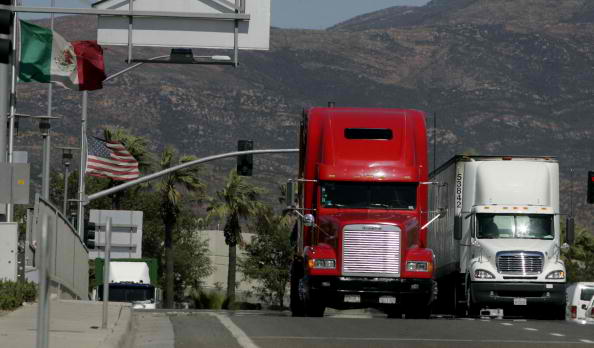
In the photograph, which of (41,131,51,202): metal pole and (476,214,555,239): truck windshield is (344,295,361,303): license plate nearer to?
(476,214,555,239): truck windshield

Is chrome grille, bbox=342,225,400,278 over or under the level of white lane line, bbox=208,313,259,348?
over

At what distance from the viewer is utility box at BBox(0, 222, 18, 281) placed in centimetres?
2767

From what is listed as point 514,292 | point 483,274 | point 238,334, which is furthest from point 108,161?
point 238,334

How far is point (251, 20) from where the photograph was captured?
26.2m

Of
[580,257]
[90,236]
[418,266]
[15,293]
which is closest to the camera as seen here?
[15,293]

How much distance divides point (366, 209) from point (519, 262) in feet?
23.2

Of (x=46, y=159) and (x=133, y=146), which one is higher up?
(x=133, y=146)

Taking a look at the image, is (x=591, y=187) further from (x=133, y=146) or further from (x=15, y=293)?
(x=133, y=146)

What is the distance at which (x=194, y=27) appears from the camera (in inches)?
1037

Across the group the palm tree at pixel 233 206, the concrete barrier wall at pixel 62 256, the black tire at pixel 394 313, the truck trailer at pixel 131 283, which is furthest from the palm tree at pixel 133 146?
the black tire at pixel 394 313

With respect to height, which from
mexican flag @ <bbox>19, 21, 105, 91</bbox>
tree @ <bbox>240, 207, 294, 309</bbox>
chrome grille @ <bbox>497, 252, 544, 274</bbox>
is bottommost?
tree @ <bbox>240, 207, 294, 309</bbox>

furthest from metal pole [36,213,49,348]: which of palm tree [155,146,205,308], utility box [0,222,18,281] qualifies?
palm tree [155,146,205,308]

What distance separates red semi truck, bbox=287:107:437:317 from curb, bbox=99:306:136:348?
6124mm

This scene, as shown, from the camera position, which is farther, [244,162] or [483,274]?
[244,162]
